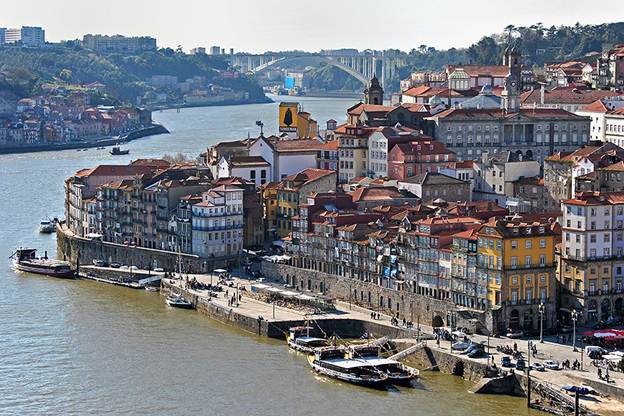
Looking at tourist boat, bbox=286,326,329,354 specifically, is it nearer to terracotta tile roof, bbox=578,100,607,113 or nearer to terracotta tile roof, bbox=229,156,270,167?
terracotta tile roof, bbox=229,156,270,167

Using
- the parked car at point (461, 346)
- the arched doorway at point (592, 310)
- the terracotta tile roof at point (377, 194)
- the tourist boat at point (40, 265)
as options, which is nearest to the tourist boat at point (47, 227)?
the tourist boat at point (40, 265)

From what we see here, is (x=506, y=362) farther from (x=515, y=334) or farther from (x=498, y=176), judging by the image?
(x=498, y=176)

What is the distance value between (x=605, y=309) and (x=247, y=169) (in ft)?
69.1

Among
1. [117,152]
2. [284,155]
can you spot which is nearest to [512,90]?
[284,155]

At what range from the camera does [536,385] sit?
130 feet

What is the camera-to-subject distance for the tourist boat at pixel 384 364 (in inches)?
1650

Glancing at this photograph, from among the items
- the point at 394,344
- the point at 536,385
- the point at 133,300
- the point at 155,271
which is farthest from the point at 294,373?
the point at 155,271

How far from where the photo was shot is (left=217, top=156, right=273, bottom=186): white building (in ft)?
209

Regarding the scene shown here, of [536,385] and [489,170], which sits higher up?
[489,170]

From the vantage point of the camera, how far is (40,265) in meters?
59.5

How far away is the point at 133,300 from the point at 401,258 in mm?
10152

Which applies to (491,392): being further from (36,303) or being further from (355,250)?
(36,303)

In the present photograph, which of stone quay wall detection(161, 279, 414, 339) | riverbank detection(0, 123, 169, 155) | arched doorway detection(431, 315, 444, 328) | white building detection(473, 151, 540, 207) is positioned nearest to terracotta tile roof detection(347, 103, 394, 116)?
white building detection(473, 151, 540, 207)

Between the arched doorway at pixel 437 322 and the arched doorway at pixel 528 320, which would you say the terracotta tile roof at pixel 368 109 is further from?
the arched doorway at pixel 528 320
